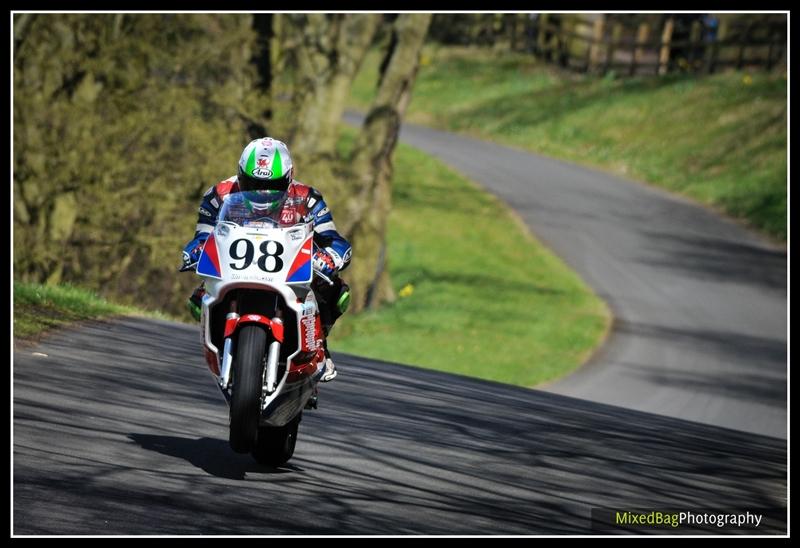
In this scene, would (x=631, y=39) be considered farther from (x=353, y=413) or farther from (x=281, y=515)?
(x=281, y=515)

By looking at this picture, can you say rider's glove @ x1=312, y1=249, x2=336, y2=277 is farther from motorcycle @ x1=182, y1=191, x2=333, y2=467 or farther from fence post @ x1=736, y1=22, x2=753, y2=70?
fence post @ x1=736, y1=22, x2=753, y2=70

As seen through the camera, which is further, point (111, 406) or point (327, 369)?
point (111, 406)

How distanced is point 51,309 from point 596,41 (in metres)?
45.1

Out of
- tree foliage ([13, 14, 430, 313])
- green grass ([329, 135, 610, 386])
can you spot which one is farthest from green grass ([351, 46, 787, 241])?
tree foliage ([13, 14, 430, 313])

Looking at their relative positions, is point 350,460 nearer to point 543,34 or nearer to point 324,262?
point 324,262

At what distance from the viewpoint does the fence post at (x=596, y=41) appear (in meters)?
58.1

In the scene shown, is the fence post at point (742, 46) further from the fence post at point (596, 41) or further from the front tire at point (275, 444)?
the front tire at point (275, 444)

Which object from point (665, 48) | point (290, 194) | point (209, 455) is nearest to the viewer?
point (290, 194)

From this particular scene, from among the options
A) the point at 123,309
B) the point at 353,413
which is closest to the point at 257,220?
the point at 353,413

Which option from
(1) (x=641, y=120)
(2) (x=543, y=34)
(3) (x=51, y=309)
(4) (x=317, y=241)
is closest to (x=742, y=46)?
(1) (x=641, y=120)

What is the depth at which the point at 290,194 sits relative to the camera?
8.75 metres

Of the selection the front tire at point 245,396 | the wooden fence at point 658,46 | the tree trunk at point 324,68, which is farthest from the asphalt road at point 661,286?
the front tire at point 245,396

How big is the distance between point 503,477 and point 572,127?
135 feet

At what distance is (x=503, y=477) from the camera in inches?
378
